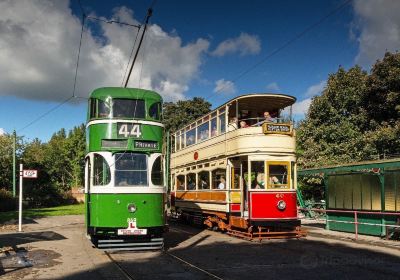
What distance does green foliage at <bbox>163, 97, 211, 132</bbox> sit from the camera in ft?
178

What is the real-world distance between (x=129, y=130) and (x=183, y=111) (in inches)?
1620

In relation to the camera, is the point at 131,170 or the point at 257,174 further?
the point at 257,174

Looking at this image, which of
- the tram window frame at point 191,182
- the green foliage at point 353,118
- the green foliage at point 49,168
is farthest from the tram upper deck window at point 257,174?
the green foliage at point 49,168

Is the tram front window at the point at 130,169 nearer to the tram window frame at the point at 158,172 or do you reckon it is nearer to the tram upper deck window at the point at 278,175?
the tram window frame at the point at 158,172

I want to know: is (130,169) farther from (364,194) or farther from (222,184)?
(364,194)

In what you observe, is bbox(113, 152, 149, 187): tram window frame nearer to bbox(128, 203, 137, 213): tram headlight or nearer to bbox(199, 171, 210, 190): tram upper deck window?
bbox(128, 203, 137, 213): tram headlight

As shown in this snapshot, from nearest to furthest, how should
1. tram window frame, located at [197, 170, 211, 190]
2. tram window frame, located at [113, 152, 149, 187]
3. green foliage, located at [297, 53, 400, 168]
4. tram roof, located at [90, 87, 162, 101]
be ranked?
tram window frame, located at [113, 152, 149, 187] < tram roof, located at [90, 87, 162, 101] < tram window frame, located at [197, 170, 211, 190] < green foliage, located at [297, 53, 400, 168]

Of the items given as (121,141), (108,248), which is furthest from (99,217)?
(121,141)

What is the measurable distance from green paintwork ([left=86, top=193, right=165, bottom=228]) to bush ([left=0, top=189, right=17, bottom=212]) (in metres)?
28.5

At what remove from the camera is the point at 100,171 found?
13602mm

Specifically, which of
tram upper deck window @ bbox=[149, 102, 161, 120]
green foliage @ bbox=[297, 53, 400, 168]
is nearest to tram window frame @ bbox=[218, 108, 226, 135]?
tram upper deck window @ bbox=[149, 102, 161, 120]

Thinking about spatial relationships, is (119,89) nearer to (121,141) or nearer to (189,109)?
(121,141)

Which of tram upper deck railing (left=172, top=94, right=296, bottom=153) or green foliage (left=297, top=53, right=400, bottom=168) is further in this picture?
green foliage (left=297, top=53, right=400, bottom=168)

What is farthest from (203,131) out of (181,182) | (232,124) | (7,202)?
(7,202)
